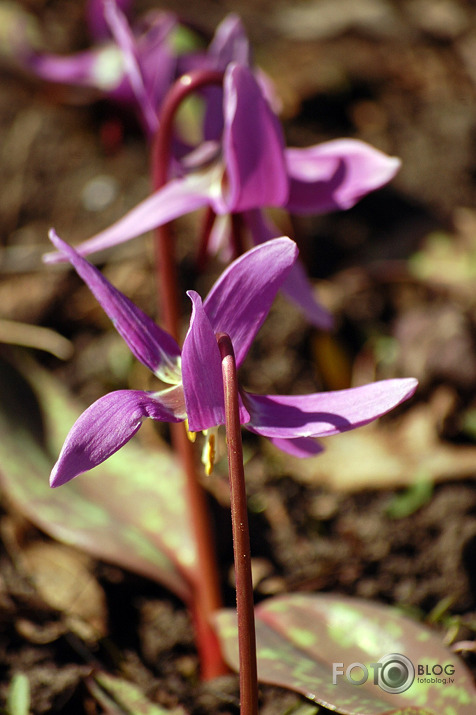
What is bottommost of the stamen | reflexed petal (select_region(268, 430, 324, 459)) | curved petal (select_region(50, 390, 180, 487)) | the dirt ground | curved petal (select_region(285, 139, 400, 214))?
the dirt ground

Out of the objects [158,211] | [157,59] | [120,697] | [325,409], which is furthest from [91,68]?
[120,697]

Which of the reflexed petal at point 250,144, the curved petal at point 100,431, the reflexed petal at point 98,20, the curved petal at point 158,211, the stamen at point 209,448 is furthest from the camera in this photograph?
the reflexed petal at point 98,20

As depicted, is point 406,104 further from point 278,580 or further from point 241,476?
point 241,476

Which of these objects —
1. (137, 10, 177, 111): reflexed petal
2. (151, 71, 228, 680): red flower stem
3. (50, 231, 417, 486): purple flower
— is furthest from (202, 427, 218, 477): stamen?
(137, 10, 177, 111): reflexed petal

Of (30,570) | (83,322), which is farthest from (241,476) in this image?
(83,322)

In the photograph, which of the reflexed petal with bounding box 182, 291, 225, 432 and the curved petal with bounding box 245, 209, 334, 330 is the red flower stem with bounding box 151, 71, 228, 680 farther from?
the reflexed petal with bounding box 182, 291, 225, 432

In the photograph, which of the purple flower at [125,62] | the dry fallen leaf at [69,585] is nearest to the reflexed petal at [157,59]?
the purple flower at [125,62]

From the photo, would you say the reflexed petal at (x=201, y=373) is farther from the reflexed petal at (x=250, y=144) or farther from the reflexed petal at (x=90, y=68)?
the reflexed petal at (x=90, y=68)

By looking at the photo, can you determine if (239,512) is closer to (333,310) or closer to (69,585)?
(69,585)
